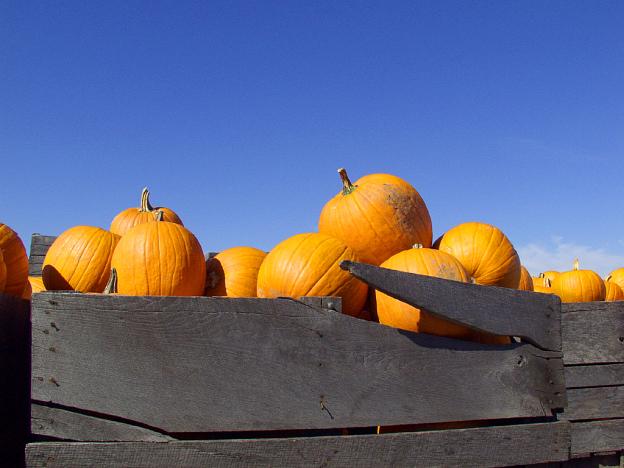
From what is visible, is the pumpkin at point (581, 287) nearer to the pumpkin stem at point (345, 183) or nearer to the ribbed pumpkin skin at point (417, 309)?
the pumpkin stem at point (345, 183)

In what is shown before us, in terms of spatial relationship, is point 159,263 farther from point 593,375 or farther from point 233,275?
point 593,375

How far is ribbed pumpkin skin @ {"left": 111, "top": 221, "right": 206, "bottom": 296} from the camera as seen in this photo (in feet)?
8.45

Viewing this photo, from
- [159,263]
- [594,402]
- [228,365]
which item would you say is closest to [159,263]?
[159,263]

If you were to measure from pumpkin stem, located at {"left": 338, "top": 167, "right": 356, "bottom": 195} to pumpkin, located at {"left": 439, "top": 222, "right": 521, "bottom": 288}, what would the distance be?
0.60 metres

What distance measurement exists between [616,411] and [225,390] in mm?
2311

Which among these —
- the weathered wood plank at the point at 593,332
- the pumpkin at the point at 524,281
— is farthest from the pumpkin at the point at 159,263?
the pumpkin at the point at 524,281

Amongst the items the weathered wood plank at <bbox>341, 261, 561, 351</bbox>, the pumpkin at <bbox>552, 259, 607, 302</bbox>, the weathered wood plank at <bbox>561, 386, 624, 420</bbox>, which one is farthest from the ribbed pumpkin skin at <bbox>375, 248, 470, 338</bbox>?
the pumpkin at <bbox>552, 259, 607, 302</bbox>

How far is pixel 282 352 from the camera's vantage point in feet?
6.35

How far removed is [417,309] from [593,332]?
1177 millimetres

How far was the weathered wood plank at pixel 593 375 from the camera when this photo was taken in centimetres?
296

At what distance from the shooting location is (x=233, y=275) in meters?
2.97

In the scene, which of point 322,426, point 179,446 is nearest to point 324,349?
point 322,426

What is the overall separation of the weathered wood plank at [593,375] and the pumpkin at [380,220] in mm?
1016

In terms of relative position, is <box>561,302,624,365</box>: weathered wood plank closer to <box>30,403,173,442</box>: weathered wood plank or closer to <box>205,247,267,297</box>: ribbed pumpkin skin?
<box>205,247,267,297</box>: ribbed pumpkin skin
